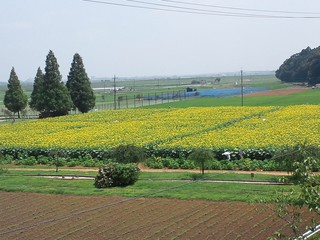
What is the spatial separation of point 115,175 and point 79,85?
176ft

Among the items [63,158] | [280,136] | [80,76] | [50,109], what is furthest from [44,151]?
[80,76]

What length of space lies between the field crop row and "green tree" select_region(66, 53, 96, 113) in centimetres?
1934

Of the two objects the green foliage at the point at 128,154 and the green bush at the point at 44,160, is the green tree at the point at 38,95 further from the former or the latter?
the green foliage at the point at 128,154

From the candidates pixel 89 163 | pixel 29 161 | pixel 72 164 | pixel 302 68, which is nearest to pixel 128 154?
pixel 89 163

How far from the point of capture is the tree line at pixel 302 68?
111m

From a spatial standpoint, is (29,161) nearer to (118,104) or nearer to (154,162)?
(154,162)

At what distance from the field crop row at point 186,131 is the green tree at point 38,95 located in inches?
606

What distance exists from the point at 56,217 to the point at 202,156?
8707 mm

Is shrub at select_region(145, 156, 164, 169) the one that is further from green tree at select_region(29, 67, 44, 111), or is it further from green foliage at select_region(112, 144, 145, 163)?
green tree at select_region(29, 67, 44, 111)

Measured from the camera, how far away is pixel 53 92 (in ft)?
226

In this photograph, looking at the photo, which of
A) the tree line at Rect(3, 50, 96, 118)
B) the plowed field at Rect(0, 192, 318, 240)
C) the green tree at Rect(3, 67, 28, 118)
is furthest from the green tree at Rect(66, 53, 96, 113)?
the plowed field at Rect(0, 192, 318, 240)

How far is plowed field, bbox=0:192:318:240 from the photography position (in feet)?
48.5

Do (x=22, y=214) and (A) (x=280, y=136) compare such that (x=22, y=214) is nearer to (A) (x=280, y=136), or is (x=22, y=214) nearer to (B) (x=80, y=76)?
(A) (x=280, y=136)

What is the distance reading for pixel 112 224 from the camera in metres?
16.0
